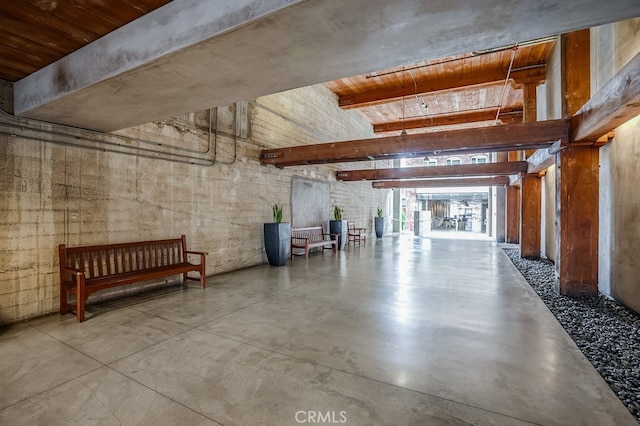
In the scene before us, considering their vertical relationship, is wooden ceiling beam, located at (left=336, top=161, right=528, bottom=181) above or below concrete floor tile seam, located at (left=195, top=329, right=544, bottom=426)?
above

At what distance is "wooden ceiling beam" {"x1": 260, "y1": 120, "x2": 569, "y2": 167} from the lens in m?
3.98

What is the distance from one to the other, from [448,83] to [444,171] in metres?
2.28

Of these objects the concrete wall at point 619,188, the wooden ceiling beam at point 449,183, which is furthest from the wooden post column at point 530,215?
the wooden ceiling beam at point 449,183

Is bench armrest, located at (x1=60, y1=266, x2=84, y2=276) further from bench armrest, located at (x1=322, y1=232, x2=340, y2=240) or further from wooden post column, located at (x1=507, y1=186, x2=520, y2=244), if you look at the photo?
wooden post column, located at (x1=507, y1=186, x2=520, y2=244)

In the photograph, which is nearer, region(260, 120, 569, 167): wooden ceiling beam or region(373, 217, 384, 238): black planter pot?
region(260, 120, 569, 167): wooden ceiling beam

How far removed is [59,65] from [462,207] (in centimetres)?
2568

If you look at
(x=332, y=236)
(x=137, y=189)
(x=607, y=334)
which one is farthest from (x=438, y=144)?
(x=137, y=189)

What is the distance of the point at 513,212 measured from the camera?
10219mm

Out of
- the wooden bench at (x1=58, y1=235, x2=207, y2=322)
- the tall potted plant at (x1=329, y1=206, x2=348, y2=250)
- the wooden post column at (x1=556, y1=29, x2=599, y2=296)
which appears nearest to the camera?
the wooden bench at (x1=58, y1=235, x2=207, y2=322)

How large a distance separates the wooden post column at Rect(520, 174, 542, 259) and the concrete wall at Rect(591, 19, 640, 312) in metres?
3.07

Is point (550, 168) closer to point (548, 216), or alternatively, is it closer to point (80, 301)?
point (548, 216)

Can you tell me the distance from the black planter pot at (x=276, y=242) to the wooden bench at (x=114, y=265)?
5.56 feet

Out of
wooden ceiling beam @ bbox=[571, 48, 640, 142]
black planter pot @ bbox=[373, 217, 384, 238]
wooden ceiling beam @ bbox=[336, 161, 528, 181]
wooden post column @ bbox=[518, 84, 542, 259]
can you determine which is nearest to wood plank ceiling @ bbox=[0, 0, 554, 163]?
wooden post column @ bbox=[518, 84, 542, 259]

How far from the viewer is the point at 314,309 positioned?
334 cm
